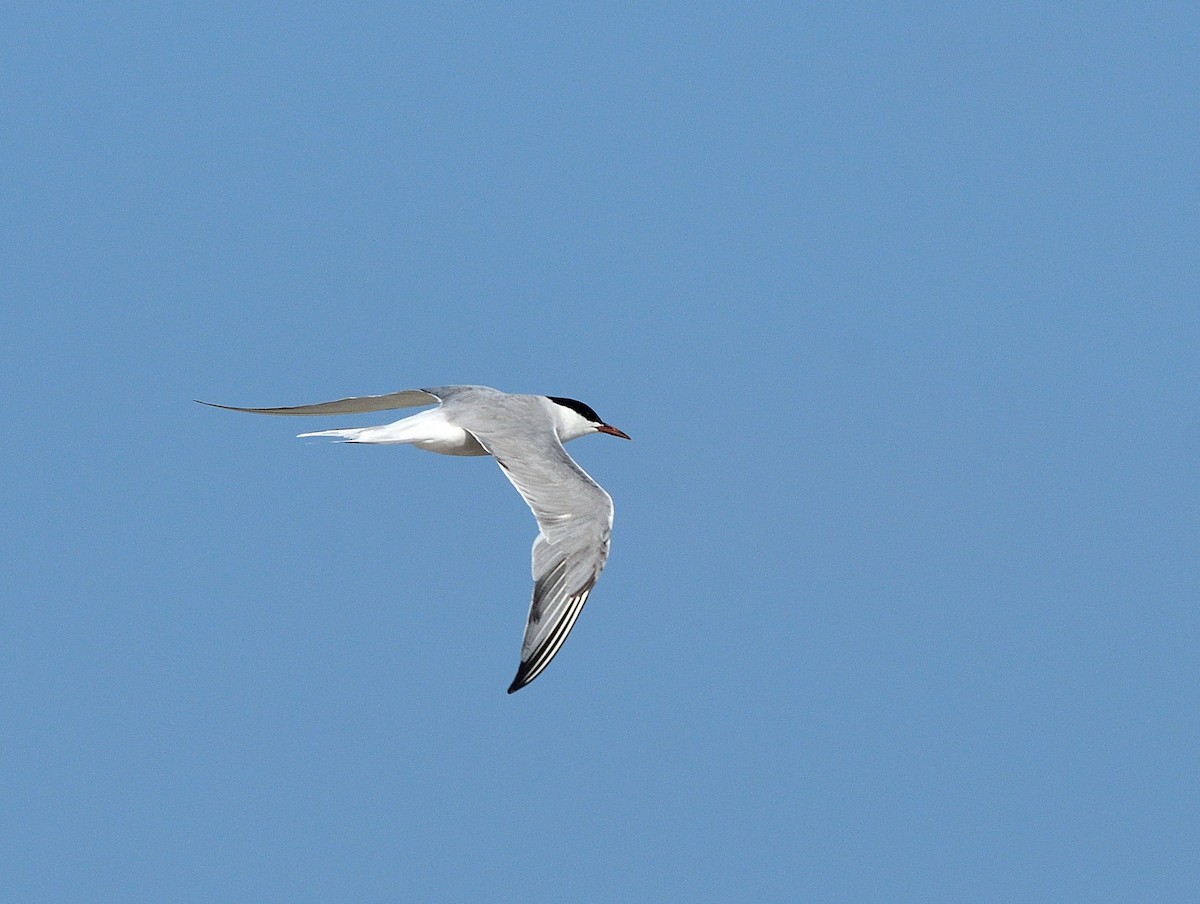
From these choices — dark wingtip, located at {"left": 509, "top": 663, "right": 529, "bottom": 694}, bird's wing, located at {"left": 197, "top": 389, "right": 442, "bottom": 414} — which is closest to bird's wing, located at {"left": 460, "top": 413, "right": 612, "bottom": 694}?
dark wingtip, located at {"left": 509, "top": 663, "right": 529, "bottom": 694}

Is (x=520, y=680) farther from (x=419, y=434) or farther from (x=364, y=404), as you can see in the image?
(x=364, y=404)

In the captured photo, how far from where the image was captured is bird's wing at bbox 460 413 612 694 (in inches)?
307

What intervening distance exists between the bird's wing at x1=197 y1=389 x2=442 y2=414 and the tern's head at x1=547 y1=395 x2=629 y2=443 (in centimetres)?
92

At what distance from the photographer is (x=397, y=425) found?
9766 millimetres

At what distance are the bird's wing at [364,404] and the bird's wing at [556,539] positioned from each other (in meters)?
1.43

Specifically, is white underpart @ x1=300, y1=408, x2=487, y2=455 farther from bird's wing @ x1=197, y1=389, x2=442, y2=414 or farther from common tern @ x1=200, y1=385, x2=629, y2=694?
bird's wing @ x1=197, y1=389, x2=442, y2=414

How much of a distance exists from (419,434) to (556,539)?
6.21 feet

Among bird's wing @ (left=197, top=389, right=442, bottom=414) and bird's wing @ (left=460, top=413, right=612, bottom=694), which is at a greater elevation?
bird's wing @ (left=197, top=389, right=442, bottom=414)

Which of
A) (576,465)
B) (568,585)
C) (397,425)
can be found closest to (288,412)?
(397,425)

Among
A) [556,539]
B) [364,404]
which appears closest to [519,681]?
[556,539]

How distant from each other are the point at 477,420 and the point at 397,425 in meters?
0.52

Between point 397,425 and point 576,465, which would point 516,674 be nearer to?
point 576,465

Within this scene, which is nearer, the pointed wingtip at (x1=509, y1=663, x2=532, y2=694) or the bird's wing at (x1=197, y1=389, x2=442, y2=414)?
the pointed wingtip at (x1=509, y1=663, x2=532, y2=694)

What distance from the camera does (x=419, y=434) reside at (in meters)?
9.70
